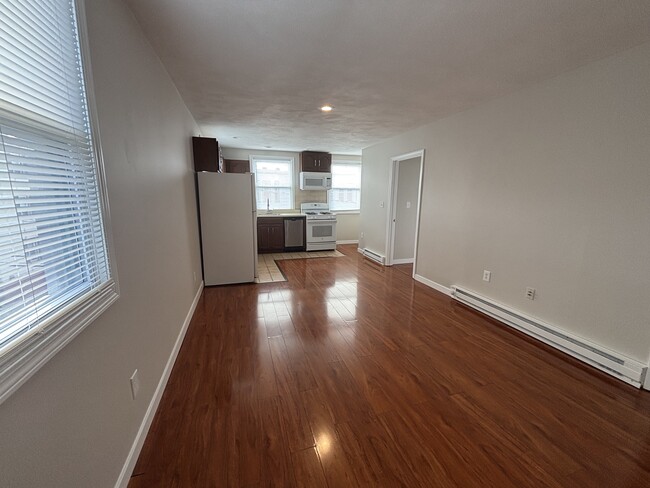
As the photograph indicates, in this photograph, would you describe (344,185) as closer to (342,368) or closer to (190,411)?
(342,368)

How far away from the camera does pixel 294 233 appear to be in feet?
21.2

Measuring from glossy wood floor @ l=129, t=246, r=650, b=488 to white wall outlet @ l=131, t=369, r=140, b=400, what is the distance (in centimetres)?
32

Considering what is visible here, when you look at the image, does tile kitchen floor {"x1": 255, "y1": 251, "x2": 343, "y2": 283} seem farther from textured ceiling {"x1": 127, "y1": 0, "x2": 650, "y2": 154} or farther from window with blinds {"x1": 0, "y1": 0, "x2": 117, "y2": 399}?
window with blinds {"x1": 0, "y1": 0, "x2": 117, "y2": 399}

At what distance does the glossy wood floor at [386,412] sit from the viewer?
139 centimetres

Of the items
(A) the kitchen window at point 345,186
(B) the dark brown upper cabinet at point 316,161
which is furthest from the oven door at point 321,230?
(B) the dark brown upper cabinet at point 316,161

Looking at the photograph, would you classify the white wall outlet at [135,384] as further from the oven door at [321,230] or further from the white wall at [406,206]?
the oven door at [321,230]

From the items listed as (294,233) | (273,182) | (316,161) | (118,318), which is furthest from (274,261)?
(118,318)

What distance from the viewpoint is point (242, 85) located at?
2.64m

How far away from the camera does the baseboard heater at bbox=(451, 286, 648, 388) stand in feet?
6.68

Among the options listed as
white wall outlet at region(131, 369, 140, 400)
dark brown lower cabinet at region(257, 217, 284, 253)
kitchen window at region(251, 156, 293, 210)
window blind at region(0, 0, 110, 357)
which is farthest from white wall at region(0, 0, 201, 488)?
kitchen window at region(251, 156, 293, 210)

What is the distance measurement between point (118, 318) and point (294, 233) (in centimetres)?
520

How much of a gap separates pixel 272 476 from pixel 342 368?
3.10ft

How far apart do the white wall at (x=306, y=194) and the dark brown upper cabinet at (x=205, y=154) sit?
8.72 ft

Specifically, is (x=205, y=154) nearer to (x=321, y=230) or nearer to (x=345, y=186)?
(x=321, y=230)
